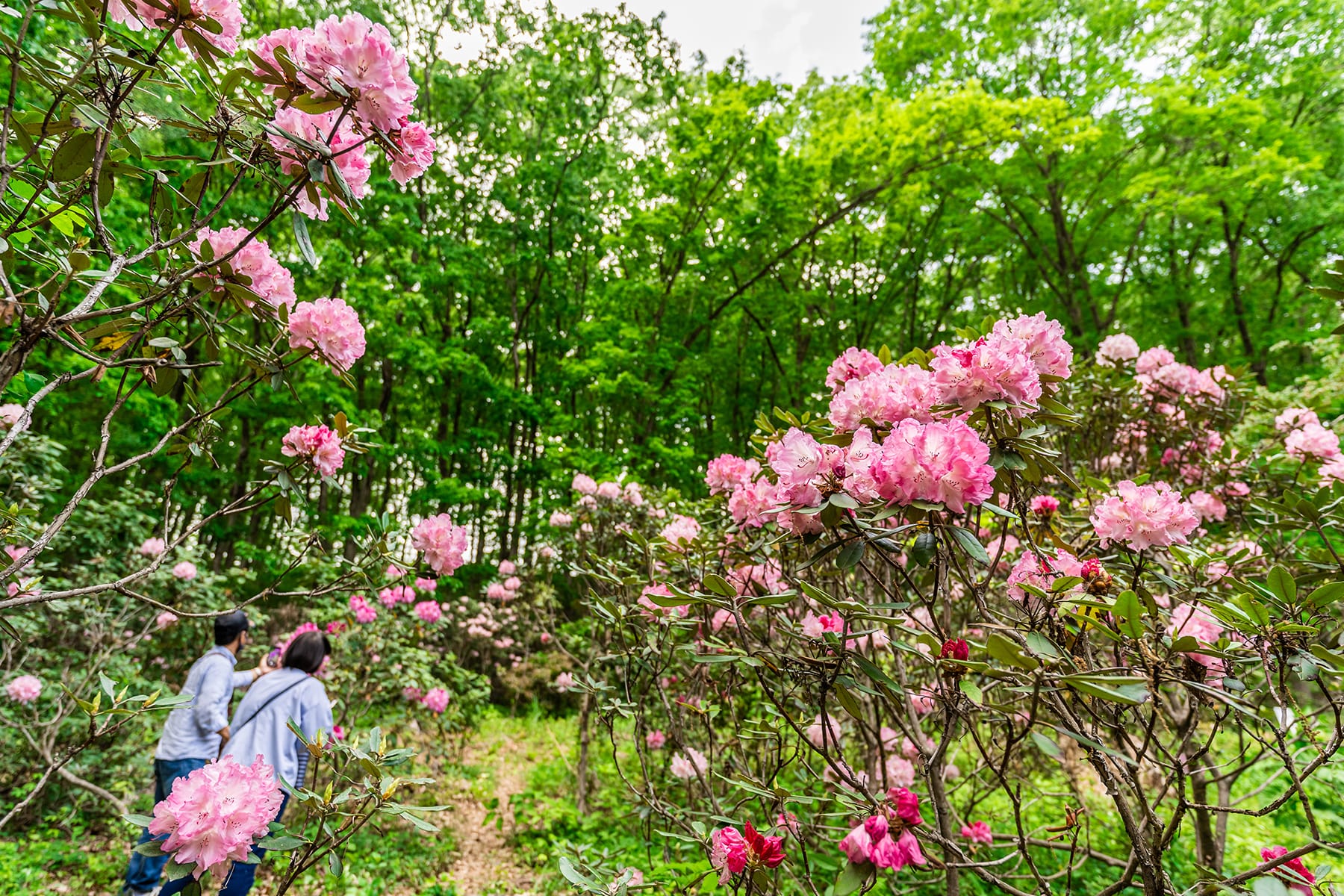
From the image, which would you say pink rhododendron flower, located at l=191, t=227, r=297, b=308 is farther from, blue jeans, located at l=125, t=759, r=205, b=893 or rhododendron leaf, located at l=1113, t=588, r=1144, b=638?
blue jeans, located at l=125, t=759, r=205, b=893

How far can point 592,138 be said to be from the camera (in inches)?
397

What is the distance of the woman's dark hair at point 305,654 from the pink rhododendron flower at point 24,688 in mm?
1966

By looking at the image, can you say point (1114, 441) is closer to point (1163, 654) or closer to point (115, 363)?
point (1163, 654)

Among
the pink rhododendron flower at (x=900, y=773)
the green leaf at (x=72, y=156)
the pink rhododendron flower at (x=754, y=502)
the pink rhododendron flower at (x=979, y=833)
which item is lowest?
the pink rhododendron flower at (x=979, y=833)

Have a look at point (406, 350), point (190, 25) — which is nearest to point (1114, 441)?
point (190, 25)

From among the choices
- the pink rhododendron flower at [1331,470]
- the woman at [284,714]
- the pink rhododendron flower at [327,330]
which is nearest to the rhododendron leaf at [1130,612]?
the pink rhododendron flower at [327,330]

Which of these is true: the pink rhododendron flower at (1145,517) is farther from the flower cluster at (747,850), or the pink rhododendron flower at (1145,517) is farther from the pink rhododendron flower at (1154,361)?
the pink rhododendron flower at (1154,361)

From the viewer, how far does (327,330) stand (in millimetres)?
1547

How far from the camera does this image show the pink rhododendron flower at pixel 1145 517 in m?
1.38

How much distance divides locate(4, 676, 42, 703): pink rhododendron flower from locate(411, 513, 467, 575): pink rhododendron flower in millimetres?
3497

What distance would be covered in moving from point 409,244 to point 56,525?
29.7 feet

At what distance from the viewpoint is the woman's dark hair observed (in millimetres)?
3027

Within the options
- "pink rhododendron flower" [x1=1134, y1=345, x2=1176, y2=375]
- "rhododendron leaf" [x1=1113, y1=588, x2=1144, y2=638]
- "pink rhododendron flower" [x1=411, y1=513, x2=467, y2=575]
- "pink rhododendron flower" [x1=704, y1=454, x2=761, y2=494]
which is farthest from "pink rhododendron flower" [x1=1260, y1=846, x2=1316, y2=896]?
"pink rhododendron flower" [x1=1134, y1=345, x2=1176, y2=375]

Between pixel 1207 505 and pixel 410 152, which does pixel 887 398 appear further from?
pixel 1207 505
